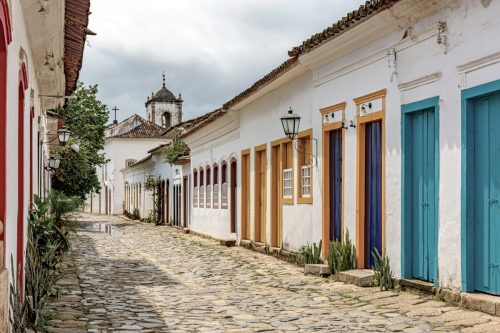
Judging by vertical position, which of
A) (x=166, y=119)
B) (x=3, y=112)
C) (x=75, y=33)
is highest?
(x=166, y=119)

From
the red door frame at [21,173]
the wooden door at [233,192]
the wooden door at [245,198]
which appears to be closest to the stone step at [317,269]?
the red door frame at [21,173]

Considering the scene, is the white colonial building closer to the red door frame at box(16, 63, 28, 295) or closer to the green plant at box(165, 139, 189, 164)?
the green plant at box(165, 139, 189, 164)

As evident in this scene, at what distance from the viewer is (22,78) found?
7.14 meters

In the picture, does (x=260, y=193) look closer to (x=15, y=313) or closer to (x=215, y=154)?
(x=215, y=154)

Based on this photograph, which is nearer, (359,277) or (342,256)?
(359,277)

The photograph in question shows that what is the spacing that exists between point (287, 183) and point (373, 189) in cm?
441

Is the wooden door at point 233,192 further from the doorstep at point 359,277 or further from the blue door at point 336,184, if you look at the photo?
the doorstep at point 359,277

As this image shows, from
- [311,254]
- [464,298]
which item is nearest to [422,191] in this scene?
[464,298]

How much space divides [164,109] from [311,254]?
5311cm

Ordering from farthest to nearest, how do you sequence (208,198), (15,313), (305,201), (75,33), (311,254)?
(208,198)
(305,201)
(311,254)
(75,33)
(15,313)

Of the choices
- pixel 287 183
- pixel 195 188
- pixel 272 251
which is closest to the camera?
pixel 287 183

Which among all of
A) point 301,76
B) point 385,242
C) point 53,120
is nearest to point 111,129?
point 53,120

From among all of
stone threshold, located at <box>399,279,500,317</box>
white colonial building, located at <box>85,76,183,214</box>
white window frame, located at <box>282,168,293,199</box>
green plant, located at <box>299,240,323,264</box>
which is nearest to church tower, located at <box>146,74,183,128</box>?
white colonial building, located at <box>85,76,183,214</box>

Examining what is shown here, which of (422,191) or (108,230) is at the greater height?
(422,191)
